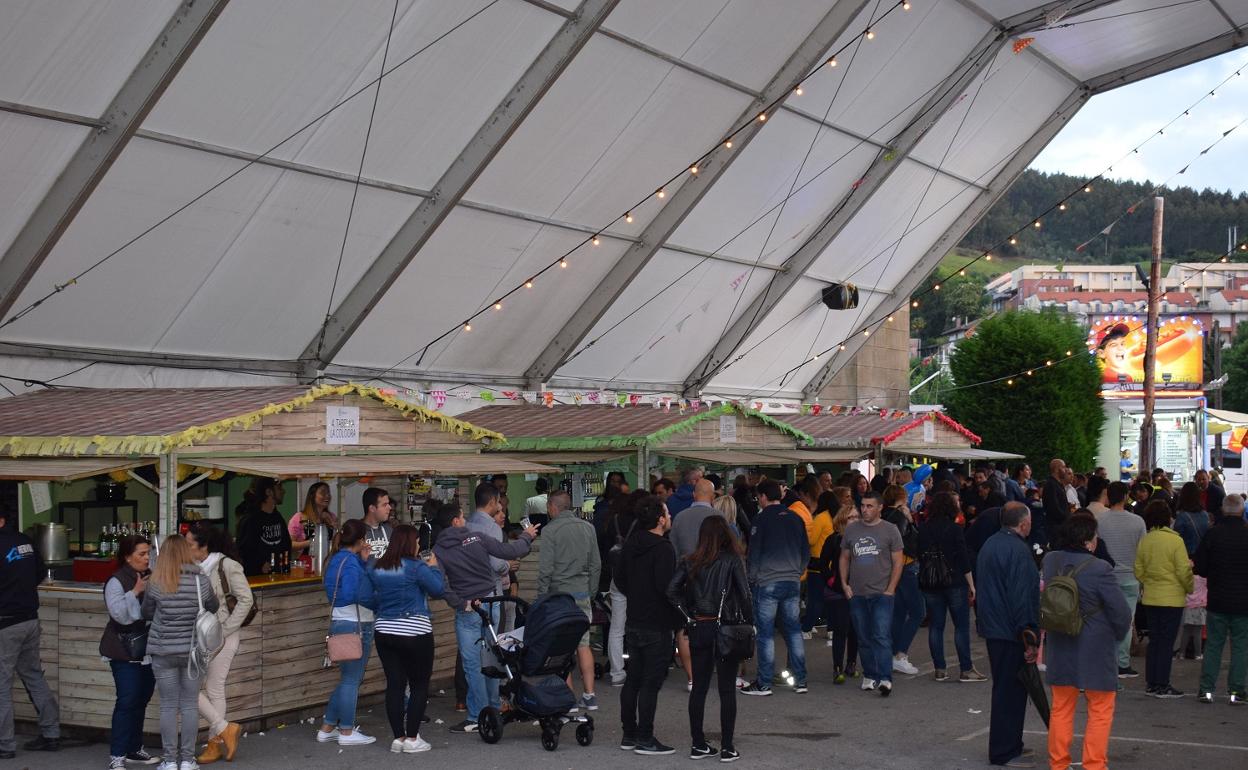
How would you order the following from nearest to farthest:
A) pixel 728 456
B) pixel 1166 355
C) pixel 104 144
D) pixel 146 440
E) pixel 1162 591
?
1. pixel 146 440
2. pixel 1162 591
3. pixel 104 144
4. pixel 728 456
5. pixel 1166 355

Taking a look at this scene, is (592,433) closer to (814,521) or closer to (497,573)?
(814,521)

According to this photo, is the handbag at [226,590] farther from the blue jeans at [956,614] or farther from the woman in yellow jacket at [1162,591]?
the woman in yellow jacket at [1162,591]

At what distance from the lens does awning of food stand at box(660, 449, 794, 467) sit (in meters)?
13.5

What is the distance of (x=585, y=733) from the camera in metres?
7.51

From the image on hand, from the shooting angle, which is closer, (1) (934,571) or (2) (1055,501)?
(1) (934,571)

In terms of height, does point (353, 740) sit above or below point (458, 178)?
below

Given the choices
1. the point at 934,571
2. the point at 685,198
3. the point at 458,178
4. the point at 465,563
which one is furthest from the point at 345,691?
the point at 685,198

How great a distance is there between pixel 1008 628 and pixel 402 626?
347cm

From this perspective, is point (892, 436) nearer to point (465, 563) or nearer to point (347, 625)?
point (465, 563)

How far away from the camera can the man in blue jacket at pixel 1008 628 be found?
6879 mm

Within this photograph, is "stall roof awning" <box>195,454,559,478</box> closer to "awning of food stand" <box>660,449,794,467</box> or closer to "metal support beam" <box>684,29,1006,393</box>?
"awning of food stand" <box>660,449,794,467</box>

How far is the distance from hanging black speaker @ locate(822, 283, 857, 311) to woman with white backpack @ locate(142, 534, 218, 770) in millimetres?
14791

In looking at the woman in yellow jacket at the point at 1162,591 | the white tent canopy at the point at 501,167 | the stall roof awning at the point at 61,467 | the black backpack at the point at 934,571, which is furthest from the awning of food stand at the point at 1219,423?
the stall roof awning at the point at 61,467

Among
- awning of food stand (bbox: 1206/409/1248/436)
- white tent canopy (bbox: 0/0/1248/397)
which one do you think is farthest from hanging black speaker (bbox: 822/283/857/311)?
awning of food stand (bbox: 1206/409/1248/436)
